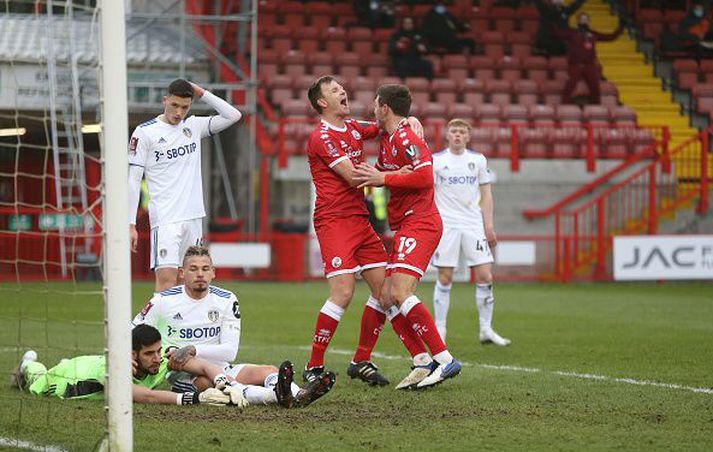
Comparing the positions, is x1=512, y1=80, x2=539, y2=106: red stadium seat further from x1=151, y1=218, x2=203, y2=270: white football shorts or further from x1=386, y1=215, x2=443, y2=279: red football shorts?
x1=386, y1=215, x2=443, y2=279: red football shorts

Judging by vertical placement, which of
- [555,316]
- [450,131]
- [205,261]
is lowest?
[555,316]

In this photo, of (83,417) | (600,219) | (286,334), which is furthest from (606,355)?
(600,219)

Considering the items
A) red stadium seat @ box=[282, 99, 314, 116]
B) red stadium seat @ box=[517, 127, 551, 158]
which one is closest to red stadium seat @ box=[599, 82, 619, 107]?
red stadium seat @ box=[517, 127, 551, 158]

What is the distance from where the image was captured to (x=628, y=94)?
2769cm

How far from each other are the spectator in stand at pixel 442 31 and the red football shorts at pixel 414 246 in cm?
1830

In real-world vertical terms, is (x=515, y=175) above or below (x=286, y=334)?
above

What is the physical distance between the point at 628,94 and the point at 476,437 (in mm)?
22039

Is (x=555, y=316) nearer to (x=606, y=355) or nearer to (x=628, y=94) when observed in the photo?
(x=606, y=355)

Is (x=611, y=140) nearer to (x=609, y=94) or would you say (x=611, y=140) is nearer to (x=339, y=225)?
(x=609, y=94)

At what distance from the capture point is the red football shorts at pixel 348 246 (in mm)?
8820

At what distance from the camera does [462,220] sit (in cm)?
1266

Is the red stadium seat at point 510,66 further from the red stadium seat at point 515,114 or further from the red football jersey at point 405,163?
the red football jersey at point 405,163

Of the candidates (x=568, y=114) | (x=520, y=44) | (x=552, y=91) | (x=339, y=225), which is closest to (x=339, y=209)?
(x=339, y=225)

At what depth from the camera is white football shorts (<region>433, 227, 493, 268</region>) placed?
12477 millimetres
